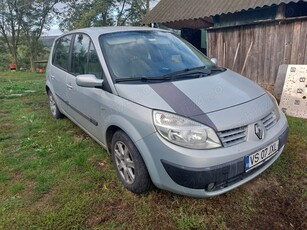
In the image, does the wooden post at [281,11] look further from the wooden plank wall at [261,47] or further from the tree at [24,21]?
the tree at [24,21]

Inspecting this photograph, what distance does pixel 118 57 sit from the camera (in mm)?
2691

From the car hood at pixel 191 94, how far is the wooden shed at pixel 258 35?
12.0 ft

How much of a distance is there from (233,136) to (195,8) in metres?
6.93

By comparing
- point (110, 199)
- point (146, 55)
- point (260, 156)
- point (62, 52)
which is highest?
point (62, 52)

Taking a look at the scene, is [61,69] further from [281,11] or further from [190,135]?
[281,11]

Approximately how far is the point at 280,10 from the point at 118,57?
4.96 m

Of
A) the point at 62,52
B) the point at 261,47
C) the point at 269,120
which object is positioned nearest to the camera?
the point at 269,120

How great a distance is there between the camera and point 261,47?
235 inches

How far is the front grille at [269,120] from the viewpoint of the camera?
88.5 inches

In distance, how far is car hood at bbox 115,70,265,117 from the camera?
209 cm

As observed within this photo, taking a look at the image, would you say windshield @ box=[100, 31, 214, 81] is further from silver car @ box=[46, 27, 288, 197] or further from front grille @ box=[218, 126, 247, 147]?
front grille @ box=[218, 126, 247, 147]

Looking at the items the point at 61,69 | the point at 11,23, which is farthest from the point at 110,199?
the point at 11,23

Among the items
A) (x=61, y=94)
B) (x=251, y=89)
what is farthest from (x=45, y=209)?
(x=251, y=89)

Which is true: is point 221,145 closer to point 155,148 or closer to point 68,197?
point 155,148
